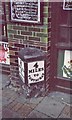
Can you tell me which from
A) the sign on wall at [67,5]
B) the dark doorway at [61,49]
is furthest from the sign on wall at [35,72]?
the sign on wall at [67,5]

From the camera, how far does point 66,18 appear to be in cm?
324

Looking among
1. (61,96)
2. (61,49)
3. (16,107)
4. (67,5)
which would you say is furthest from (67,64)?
(16,107)

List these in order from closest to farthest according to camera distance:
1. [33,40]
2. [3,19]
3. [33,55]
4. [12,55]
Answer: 1. [33,55]
2. [33,40]
3. [12,55]
4. [3,19]

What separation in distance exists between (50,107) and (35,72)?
0.60m

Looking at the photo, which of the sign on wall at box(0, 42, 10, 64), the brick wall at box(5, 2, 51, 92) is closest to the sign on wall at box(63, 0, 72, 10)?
the brick wall at box(5, 2, 51, 92)

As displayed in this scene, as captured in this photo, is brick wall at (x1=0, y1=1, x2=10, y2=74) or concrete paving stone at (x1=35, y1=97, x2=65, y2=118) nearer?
concrete paving stone at (x1=35, y1=97, x2=65, y2=118)

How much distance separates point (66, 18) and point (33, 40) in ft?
2.12

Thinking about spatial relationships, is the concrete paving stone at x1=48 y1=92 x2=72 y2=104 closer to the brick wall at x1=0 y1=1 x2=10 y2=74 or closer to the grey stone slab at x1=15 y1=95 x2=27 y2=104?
the grey stone slab at x1=15 y1=95 x2=27 y2=104

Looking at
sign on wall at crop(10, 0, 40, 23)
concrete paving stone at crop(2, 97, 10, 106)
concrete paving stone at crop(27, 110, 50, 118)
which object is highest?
sign on wall at crop(10, 0, 40, 23)

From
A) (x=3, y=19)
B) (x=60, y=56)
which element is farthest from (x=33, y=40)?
(x=3, y=19)

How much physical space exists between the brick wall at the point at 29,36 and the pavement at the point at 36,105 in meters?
0.34

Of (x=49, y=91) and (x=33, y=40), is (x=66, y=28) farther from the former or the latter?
(x=49, y=91)

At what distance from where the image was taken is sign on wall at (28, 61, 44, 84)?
311cm

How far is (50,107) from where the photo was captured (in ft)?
10.4
